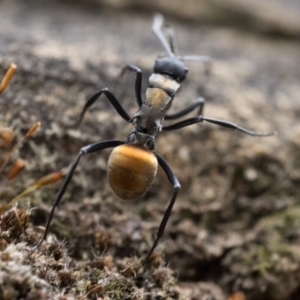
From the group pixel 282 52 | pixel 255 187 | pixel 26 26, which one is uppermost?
pixel 282 52

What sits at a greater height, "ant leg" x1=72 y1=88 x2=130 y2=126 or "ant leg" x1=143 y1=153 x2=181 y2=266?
"ant leg" x1=72 y1=88 x2=130 y2=126

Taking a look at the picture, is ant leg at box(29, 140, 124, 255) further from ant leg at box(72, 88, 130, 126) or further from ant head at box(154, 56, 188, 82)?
ant head at box(154, 56, 188, 82)

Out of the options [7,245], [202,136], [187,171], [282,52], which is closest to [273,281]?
[187,171]

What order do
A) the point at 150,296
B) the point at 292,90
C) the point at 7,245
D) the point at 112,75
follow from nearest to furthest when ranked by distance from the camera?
the point at 7,245, the point at 150,296, the point at 112,75, the point at 292,90

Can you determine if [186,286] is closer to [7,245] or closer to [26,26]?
[7,245]

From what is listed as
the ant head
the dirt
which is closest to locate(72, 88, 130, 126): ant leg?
the dirt

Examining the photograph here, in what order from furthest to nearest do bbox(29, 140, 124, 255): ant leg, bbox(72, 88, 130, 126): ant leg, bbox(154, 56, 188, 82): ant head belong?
bbox(154, 56, 188, 82): ant head → bbox(72, 88, 130, 126): ant leg → bbox(29, 140, 124, 255): ant leg
